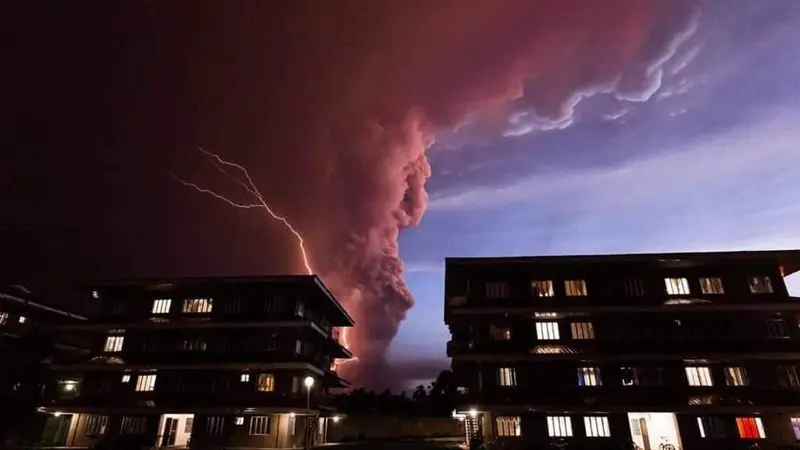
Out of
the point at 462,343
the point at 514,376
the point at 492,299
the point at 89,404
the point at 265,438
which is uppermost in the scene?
the point at 492,299

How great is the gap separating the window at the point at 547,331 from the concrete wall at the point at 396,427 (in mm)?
19096

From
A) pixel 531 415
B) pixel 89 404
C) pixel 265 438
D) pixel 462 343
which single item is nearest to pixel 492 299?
pixel 462 343

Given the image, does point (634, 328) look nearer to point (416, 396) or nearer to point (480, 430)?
point (480, 430)

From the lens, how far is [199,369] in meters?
34.4

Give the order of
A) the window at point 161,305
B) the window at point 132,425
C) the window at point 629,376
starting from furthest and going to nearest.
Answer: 1. the window at point 161,305
2. the window at point 132,425
3. the window at point 629,376

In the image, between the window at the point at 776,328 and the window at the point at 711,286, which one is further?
the window at the point at 711,286

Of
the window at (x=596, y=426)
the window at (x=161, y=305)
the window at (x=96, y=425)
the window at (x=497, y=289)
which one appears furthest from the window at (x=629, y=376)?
the window at (x=96, y=425)

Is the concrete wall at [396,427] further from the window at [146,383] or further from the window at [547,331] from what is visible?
the window at [547,331]

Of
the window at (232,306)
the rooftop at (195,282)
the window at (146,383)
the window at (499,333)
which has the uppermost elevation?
the rooftop at (195,282)

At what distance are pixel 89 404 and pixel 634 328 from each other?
40.0 metres

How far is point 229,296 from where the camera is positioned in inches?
1468

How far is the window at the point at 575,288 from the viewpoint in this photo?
33719 mm

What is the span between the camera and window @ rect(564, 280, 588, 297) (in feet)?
111

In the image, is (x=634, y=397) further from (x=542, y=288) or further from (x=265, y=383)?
(x=265, y=383)
